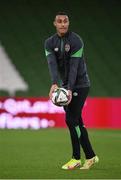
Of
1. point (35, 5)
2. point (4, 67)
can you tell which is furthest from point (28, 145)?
point (35, 5)

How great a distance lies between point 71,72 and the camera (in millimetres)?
7348

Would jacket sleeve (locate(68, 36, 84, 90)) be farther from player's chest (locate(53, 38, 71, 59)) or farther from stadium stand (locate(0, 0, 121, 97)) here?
stadium stand (locate(0, 0, 121, 97))

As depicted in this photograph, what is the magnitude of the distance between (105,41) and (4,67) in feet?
9.60

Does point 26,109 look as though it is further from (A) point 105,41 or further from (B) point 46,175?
(B) point 46,175

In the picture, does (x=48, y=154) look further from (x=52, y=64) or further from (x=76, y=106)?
(x=52, y=64)

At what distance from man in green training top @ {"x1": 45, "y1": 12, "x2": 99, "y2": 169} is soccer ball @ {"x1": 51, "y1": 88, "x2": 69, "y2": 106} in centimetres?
5

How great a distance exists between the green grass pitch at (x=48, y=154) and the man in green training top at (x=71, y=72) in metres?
0.36

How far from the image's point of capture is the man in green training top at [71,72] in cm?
738

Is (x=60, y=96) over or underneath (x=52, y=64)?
underneath

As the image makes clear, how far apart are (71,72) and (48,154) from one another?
Result: 2.48 metres

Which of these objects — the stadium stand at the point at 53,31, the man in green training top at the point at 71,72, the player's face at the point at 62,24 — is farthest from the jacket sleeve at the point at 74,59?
the stadium stand at the point at 53,31

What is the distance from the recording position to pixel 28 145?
435 inches

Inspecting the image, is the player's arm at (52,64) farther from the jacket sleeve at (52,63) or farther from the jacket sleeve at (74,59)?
the jacket sleeve at (74,59)

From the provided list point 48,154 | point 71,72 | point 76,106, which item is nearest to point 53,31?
point 48,154
